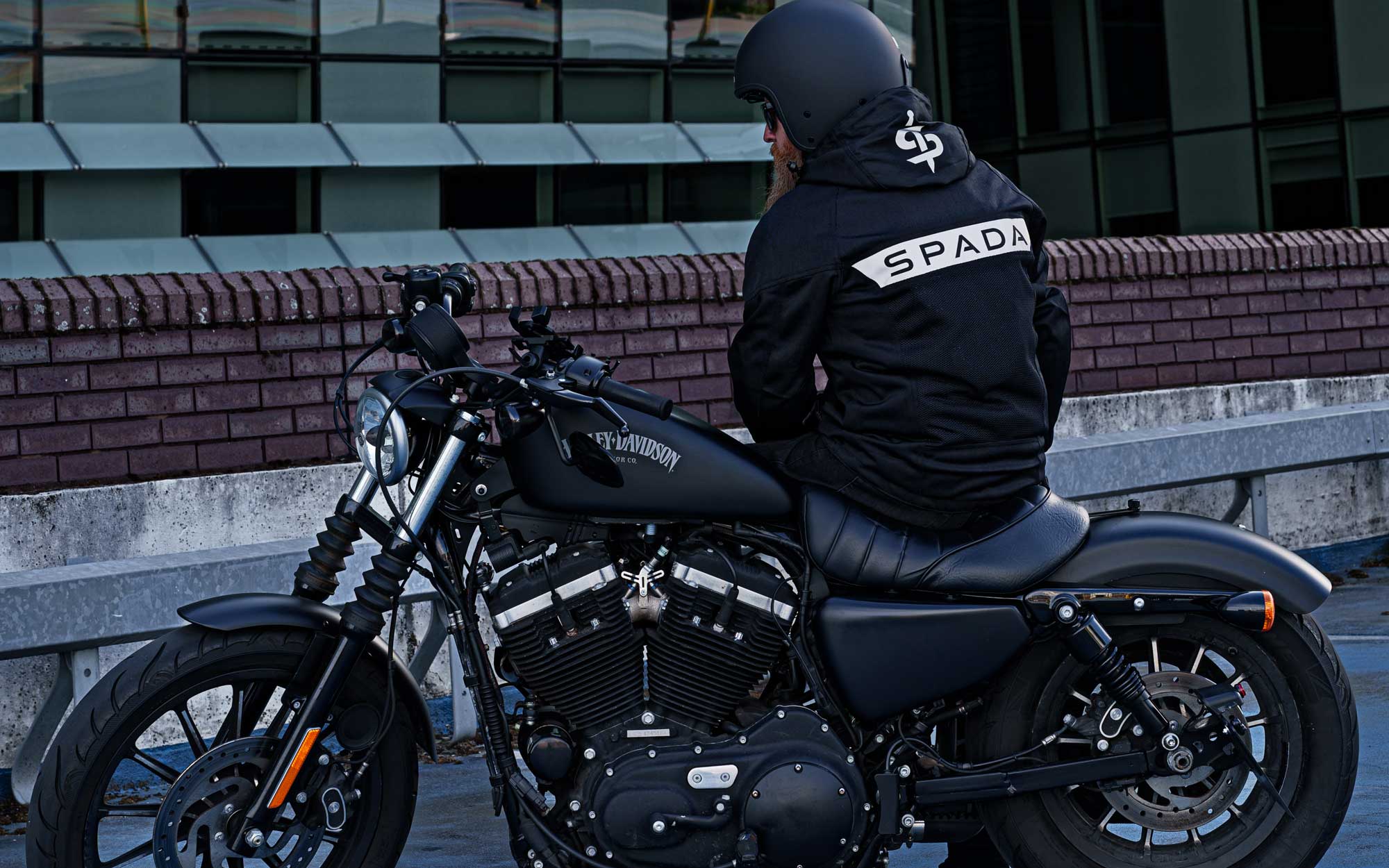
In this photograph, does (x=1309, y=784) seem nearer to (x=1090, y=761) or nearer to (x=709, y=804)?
(x=1090, y=761)

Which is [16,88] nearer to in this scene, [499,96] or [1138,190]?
[499,96]

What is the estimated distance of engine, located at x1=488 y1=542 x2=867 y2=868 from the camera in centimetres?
367

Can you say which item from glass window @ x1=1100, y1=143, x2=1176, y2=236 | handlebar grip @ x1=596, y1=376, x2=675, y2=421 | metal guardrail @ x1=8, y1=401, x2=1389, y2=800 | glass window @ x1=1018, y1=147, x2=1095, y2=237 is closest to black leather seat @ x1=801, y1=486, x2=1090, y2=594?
handlebar grip @ x1=596, y1=376, x2=675, y2=421

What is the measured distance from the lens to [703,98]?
67.3ft

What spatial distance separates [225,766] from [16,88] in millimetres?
15253

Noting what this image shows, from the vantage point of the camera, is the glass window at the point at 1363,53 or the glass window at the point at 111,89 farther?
the glass window at the point at 1363,53

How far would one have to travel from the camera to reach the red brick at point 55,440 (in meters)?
6.35

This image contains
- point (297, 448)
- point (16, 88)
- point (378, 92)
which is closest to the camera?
point (297, 448)

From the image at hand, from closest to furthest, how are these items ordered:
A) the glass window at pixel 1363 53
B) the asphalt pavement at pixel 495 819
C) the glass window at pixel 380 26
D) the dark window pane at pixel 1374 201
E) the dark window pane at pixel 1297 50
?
the asphalt pavement at pixel 495 819 < the glass window at pixel 380 26 < the dark window pane at pixel 1374 201 < the glass window at pixel 1363 53 < the dark window pane at pixel 1297 50

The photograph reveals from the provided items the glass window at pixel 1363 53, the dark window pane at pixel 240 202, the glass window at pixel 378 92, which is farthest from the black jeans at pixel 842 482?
the glass window at pixel 1363 53

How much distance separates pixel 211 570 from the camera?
5.24m

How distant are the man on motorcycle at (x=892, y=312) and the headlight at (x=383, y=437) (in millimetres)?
735

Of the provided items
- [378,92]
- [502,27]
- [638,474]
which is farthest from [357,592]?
[502,27]

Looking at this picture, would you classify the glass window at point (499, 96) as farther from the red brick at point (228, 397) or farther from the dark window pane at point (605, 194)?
the red brick at point (228, 397)
